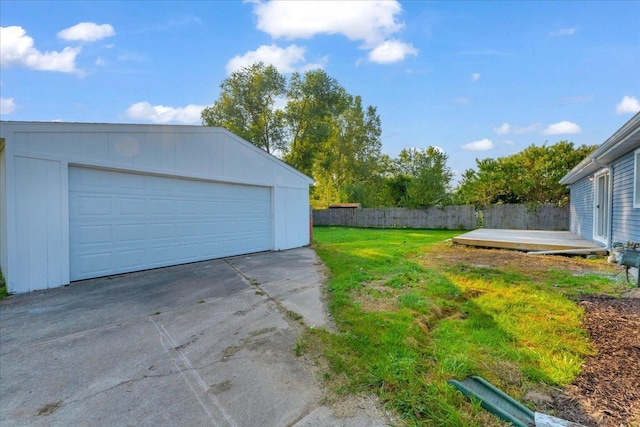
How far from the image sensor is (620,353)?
239cm

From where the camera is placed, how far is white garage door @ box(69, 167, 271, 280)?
5.18 meters

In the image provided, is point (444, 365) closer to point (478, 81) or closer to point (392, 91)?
point (478, 81)

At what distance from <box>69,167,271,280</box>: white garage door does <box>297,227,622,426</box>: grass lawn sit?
364cm

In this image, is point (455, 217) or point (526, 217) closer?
point (526, 217)

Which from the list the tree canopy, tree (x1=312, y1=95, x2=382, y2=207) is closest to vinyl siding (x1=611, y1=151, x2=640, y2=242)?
the tree canopy

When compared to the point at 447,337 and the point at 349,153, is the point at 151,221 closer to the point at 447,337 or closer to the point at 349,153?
the point at 447,337

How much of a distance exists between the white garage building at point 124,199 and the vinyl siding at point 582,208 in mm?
9781

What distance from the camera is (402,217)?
18422 mm

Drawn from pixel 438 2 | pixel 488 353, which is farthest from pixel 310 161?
pixel 488 353

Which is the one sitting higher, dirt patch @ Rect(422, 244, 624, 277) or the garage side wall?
the garage side wall

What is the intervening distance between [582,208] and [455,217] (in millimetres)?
6631

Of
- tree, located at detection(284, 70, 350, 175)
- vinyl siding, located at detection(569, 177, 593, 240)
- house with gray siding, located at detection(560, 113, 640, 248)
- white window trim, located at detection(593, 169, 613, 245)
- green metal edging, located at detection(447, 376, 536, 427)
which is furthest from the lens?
tree, located at detection(284, 70, 350, 175)

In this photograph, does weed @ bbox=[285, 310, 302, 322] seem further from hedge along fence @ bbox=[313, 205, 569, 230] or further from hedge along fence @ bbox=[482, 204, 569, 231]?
hedge along fence @ bbox=[482, 204, 569, 231]

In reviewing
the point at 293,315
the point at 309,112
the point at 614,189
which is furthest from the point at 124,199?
the point at 309,112
